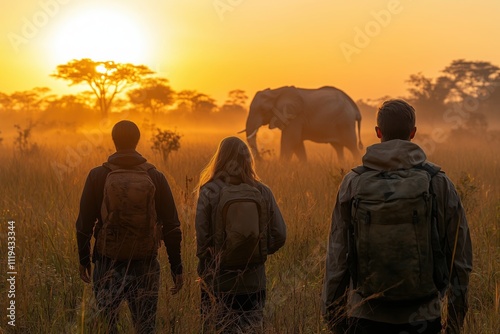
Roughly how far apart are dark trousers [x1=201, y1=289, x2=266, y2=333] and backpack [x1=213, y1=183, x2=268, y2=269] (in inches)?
7.1

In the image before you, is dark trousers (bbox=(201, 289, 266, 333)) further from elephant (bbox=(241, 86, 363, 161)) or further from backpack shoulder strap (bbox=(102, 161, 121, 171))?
elephant (bbox=(241, 86, 363, 161))

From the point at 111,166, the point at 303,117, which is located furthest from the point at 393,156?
the point at 303,117

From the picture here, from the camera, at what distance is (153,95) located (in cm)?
4825

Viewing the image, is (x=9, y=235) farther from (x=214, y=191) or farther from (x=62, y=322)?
(x=214, y=191)

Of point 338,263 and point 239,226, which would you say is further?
point 239,226

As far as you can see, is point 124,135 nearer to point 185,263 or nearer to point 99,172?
point 99,172

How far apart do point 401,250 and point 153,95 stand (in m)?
47.0

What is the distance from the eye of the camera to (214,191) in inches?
123

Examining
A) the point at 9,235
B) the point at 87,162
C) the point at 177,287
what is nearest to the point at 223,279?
the point at 177,287

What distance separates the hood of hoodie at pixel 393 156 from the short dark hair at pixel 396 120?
2.1 inches

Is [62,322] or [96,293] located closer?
[96,293]

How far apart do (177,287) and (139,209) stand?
20.6 inches

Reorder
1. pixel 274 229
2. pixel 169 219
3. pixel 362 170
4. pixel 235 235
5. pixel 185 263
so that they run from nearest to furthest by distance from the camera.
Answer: pixel 362 170 → pixel 235 235 → pixel 274 229 → pixel 169 219 → pixel 185 263

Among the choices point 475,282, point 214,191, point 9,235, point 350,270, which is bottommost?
point 475,282
